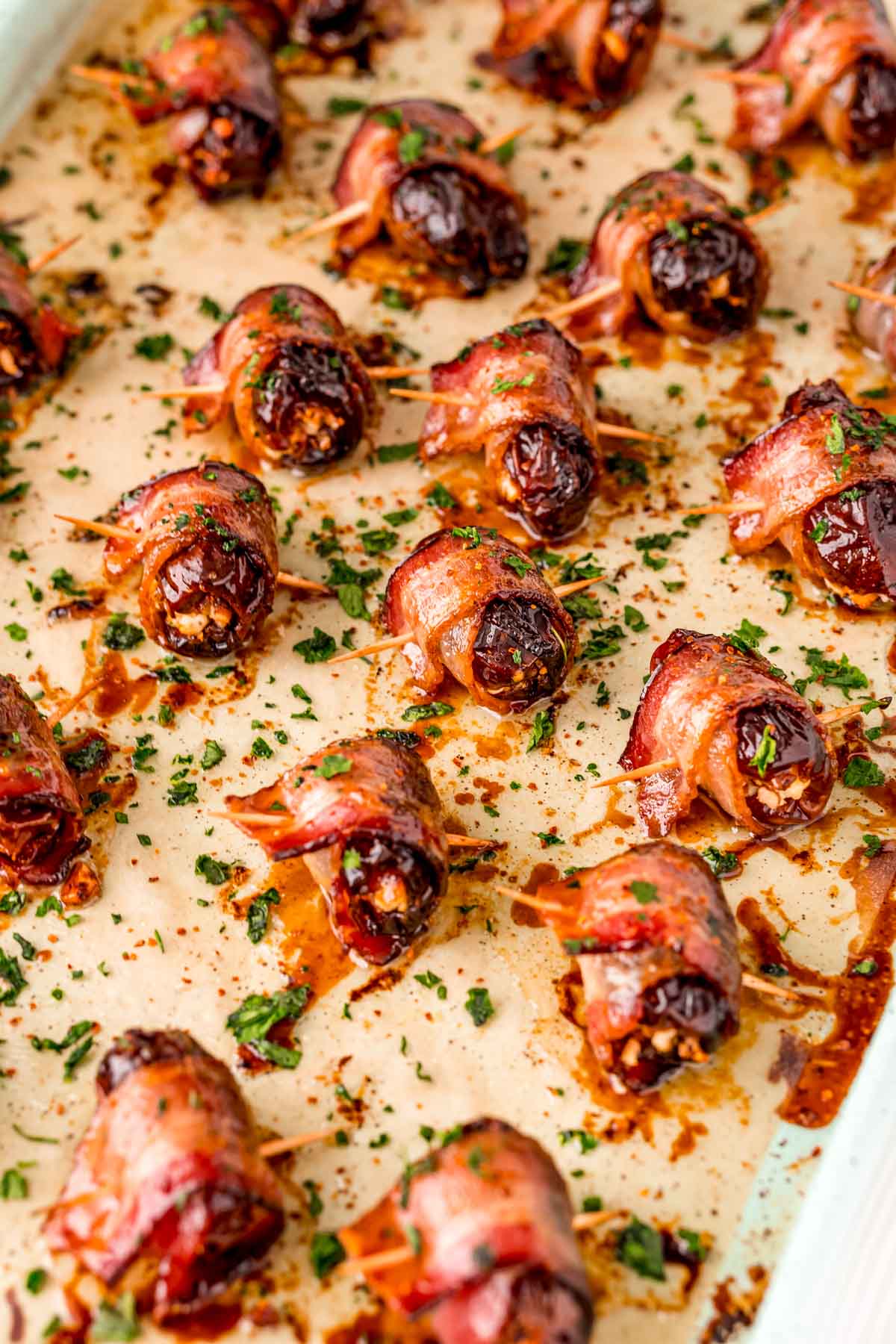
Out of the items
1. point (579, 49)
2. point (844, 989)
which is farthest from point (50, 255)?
point (844, 989)

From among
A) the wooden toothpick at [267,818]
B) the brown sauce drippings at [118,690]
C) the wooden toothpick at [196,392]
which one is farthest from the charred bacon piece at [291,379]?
the wooden toothpick at [267,818]

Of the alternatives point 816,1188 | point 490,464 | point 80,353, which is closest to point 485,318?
point 490,464

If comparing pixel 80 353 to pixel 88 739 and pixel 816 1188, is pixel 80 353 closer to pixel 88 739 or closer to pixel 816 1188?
pixel 88 739

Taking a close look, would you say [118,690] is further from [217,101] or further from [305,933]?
[217,101]

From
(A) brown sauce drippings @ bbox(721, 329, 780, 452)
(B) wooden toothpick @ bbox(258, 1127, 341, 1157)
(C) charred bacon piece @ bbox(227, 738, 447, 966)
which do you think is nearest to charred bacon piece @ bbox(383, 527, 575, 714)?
(C) charred bacon piece @ bbox(227, 738, 447, 966)

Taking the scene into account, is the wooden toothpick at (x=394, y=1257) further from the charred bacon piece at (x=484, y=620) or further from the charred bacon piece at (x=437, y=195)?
the charred bacon piece at (x=437, y=195)

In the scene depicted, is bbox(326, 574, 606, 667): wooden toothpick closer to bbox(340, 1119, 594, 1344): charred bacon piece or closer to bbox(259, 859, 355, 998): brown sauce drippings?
bbox(259, 859, 355, 998): brown sauce drippings
